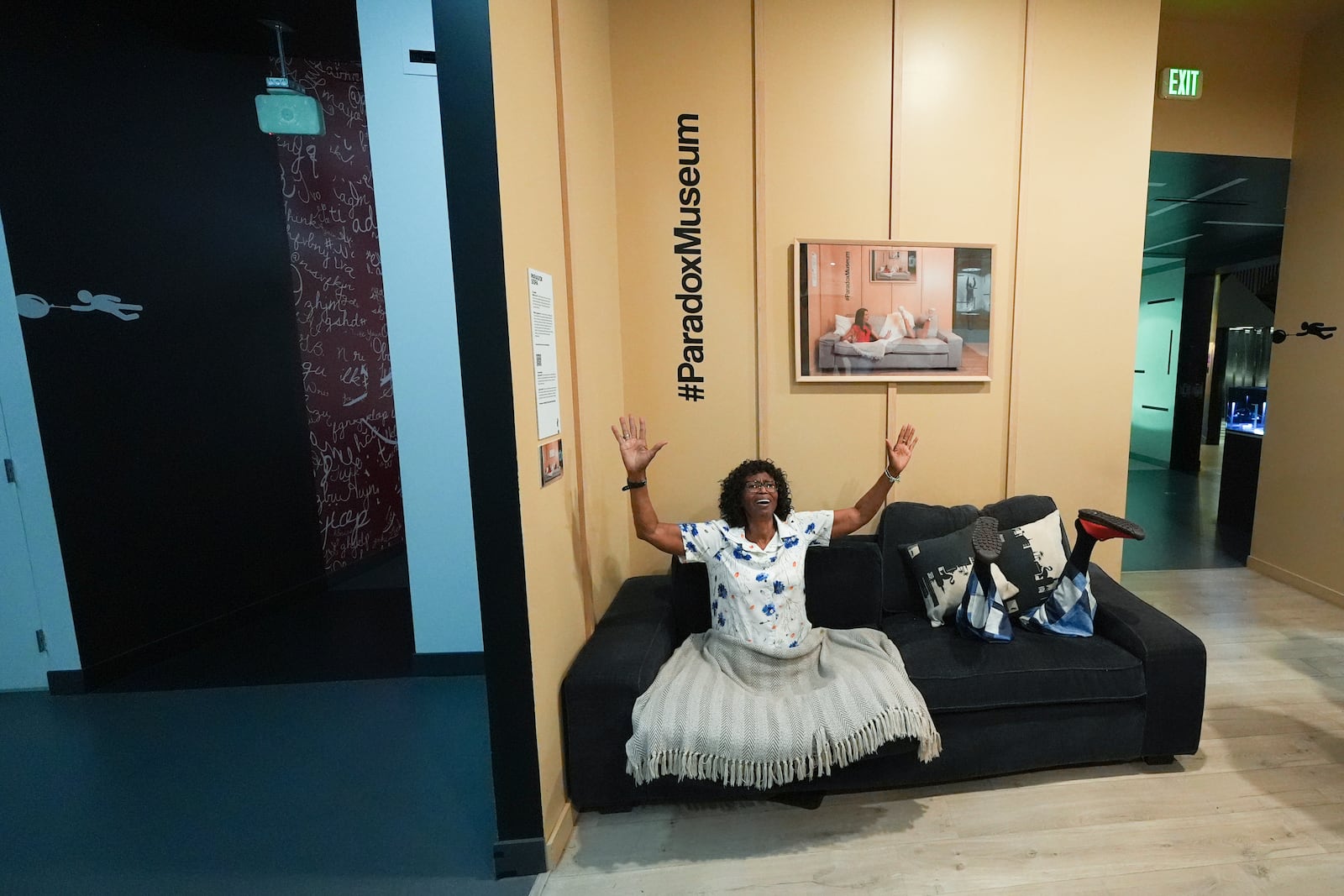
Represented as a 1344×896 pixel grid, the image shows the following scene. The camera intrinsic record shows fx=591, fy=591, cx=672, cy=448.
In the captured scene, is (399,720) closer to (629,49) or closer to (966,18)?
(629,49)

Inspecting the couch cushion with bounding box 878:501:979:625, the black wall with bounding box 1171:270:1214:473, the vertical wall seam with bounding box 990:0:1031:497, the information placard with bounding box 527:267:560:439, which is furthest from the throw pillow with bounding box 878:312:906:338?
the black wall with bounding box 1171:270:1214:473

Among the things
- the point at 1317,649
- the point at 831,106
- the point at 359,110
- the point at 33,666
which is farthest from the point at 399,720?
the point at 1317,649

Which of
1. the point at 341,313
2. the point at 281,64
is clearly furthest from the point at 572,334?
the point at 341,313

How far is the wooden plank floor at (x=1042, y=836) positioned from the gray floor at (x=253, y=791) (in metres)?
0.44

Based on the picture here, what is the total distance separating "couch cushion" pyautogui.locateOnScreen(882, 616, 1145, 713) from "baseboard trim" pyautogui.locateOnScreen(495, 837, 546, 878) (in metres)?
1.24

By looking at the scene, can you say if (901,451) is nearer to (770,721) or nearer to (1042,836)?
(770,721)

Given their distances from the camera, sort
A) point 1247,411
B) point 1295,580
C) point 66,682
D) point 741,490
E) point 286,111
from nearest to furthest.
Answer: point 741,490 → point 66,682 → point 286,111 → point 1295,580 → point 1247,411

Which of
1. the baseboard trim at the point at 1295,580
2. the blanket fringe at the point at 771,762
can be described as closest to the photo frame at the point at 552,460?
the blanket fringe at the point at 771,762

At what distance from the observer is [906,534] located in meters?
2.48

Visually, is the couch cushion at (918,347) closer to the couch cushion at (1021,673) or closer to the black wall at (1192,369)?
the couch cushion at (1021,673)

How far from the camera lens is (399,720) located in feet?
8.03

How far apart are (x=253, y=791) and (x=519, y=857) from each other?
1.11 meters

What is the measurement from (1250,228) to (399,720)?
284 inches

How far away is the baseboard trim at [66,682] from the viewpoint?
270 cm
